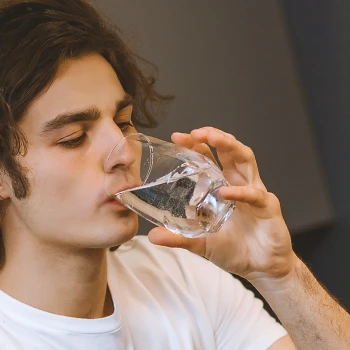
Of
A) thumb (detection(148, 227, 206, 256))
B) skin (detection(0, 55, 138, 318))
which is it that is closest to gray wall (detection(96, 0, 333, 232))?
skin (detection(0, 55, 138, 318))

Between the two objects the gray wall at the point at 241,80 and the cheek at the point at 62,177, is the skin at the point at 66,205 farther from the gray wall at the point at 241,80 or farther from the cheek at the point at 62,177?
the gray wall at the point at 241,80

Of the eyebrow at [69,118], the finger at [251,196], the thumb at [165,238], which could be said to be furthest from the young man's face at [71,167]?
the finger at [251,196]

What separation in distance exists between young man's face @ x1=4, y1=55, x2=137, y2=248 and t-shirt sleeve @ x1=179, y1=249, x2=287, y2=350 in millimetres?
376

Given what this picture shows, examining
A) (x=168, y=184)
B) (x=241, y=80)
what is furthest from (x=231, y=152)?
(x=241, y=80)

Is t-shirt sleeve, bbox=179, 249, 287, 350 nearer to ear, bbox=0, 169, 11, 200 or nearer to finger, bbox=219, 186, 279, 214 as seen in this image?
finger, bbox=219, 186, 279, 214

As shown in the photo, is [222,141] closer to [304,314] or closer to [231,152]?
[231,152]

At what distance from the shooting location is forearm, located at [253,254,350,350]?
125 cm

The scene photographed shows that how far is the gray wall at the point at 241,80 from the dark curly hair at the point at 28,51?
0.48m

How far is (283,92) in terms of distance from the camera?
2.20 m

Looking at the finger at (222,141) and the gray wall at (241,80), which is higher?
the finger at (222,141)

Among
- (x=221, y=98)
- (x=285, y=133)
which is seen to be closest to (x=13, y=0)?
(x=221, y=98)

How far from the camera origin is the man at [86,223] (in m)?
1.13

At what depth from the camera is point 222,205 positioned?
1.03 m

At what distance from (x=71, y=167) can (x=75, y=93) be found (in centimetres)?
14
